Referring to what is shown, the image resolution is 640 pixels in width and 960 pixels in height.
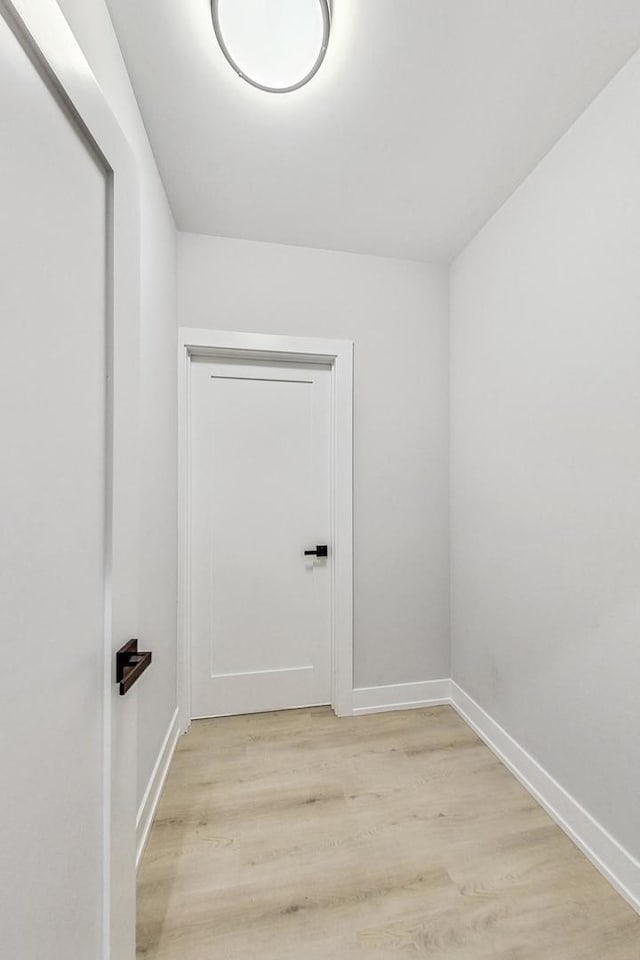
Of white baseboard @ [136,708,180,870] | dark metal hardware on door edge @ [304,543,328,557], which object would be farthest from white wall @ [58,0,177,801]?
dark metal hardware on door edge @ [304,543,328,557]

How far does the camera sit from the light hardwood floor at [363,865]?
1.10 metres

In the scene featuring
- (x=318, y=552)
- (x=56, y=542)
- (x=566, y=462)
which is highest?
(x=566, y=462)

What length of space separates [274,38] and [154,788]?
8.48ft

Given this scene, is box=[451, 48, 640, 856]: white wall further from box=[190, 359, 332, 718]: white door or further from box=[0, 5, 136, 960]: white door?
box=[0, 5, 136, 960]: white door

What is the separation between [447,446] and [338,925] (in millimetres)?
2035

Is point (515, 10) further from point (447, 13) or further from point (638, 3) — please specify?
point (638, 3)

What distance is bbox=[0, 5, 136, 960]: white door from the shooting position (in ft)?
1.74

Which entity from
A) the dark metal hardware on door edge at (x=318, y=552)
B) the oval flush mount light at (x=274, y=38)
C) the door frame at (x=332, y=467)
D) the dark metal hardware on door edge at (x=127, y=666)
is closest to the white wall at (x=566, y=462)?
the door frame at (x=332, y=467)

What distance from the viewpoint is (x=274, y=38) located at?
115cm

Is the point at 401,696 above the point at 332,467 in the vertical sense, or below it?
below

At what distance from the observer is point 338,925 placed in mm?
1132

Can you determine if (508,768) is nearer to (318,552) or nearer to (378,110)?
(318,552)

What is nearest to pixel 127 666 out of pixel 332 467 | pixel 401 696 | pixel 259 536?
pixel 259 536

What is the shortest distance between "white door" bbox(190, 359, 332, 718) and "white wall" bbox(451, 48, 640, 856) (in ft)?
2.82
